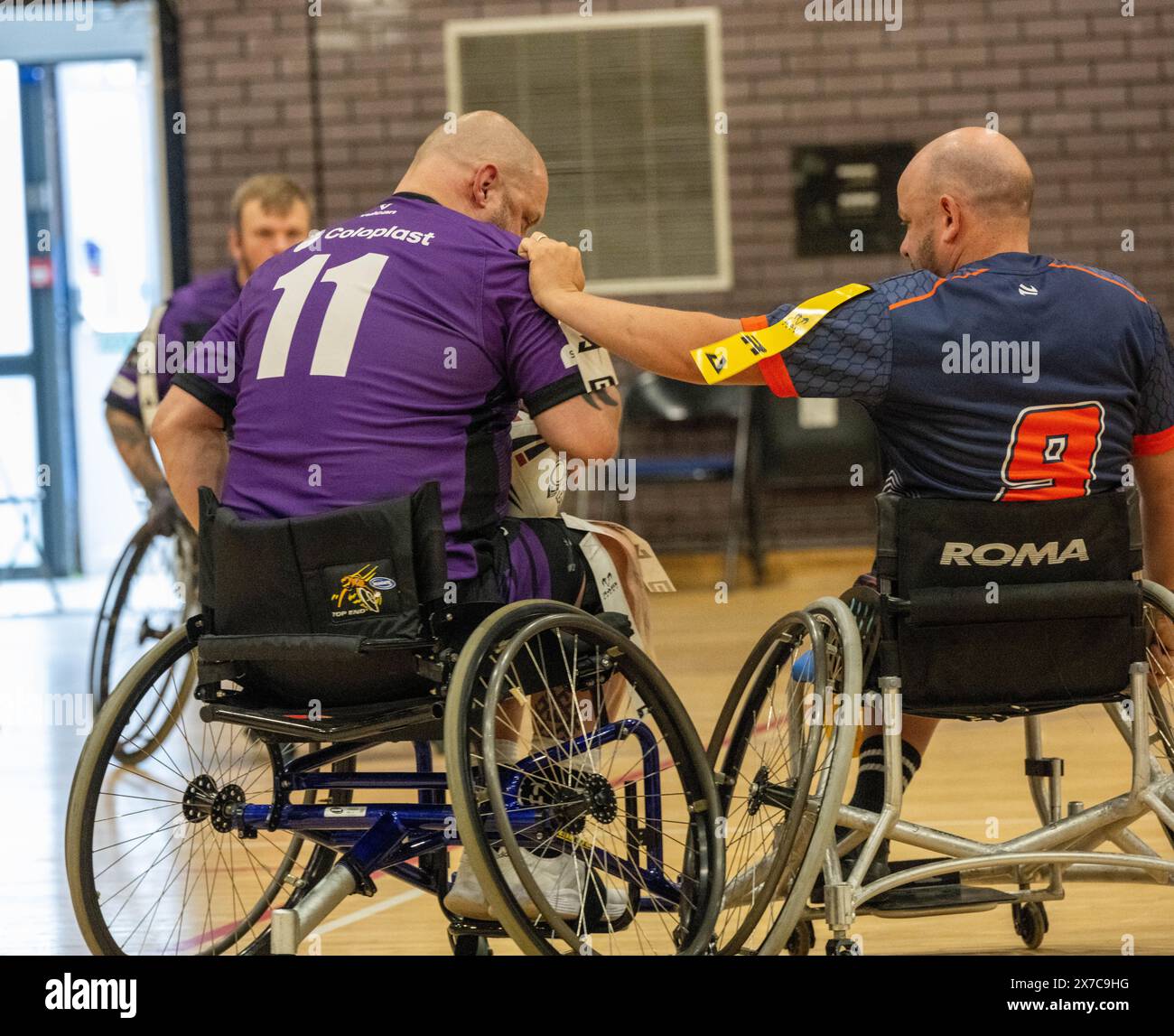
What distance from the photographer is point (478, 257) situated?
2.09m

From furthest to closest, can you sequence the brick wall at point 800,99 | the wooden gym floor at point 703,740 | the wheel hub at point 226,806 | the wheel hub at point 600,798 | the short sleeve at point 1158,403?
1. the brick wall at point 800,99
2. the wooden gym floor at point 703,740
3. the short sleeve at point 1158,403
4. the wheel hub at point 226,806
5. the wheel hub at point 600,798

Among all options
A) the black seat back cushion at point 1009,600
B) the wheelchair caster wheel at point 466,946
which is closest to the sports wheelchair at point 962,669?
the black seat back cushion at point 1009,600

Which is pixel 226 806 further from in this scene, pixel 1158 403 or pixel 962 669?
pixel 1158 403

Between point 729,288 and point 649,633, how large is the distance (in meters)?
5.45

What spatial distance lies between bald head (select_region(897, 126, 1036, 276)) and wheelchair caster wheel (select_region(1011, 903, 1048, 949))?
3.35 ft

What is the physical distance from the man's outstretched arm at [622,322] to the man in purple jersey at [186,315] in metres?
2.20

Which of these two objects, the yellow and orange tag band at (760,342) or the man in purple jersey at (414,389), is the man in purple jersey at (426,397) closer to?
the man in purple jersey at (414,389)

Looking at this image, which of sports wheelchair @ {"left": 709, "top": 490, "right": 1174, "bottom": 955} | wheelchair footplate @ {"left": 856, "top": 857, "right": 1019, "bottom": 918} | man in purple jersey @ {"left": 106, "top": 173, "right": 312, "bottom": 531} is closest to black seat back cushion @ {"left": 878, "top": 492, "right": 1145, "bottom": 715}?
sports wheelchair @ {"left": 709, "top": 490, "right": 1174, "bottom": 955}

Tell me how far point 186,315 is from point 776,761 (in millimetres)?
2459

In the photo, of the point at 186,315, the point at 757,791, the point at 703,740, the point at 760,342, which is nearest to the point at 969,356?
the point at 760,342

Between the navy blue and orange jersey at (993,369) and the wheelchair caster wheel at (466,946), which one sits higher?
the navy blue and orange jersey at (993,369)

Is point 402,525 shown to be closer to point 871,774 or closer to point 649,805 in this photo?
point 649,805

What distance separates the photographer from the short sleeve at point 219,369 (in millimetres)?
2188

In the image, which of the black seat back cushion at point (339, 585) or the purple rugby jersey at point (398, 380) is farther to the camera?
the purple rugby jersey at point (398, 380)
